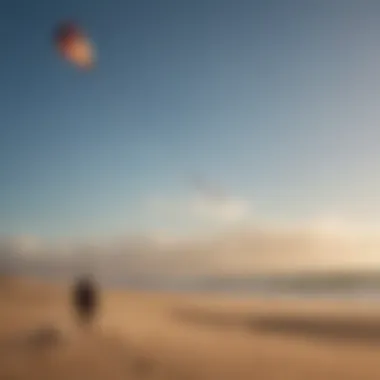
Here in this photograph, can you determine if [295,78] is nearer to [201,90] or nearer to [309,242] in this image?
[201,90]

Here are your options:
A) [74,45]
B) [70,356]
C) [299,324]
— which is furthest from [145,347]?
[74,45]

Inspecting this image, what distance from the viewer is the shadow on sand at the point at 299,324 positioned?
11.0 ft

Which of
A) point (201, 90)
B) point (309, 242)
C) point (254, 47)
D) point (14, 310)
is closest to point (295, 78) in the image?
point (254, 47)

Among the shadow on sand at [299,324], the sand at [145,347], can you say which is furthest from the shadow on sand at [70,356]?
the shadow on sand at [299,324]

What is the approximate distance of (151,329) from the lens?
10.1ft

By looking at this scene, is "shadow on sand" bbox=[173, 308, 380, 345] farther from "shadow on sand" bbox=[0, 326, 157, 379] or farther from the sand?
"shadow on sand" bbox=[0, 326, 157, 379]

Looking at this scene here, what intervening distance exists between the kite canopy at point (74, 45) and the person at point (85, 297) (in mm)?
A: 1169

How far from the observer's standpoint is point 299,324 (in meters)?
3.70

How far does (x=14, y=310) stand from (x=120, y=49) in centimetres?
154

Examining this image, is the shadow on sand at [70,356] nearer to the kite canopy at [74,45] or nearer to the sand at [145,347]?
the sand at [145,347]

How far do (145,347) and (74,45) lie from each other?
165 cm

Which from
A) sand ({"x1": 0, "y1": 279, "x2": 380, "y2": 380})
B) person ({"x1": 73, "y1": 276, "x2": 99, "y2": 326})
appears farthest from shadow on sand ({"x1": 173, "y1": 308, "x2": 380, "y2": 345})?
person ({"x1": 73, "y1": 276, "x2": 99, "y2": 326})

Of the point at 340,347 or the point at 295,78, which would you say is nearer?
the point at 295,78

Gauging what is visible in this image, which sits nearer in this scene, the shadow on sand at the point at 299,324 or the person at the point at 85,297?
the person at the point at 85,297
